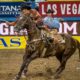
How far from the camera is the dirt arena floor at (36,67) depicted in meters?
12.1

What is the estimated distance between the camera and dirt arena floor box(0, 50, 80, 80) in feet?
39.6

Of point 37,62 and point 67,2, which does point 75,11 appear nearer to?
point 67,2

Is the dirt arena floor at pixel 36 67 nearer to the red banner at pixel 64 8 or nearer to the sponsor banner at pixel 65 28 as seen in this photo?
the sponsor banner at pixel 65 28

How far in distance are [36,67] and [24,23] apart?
3.03 meters

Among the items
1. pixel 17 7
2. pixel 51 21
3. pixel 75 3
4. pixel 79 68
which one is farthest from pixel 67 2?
pixel 51 21

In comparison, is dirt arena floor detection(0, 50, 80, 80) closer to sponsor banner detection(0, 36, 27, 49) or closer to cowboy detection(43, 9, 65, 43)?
sponsor banner detection(0, 36, 27, 49)

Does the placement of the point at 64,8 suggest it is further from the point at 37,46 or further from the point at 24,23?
the point at 24,23

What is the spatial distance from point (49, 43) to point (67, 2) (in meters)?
7.14

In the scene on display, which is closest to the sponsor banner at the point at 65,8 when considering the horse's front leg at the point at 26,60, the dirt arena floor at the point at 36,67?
the dirt arena floor at the point at 36,67

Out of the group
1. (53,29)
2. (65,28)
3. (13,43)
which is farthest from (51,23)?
(65,28)

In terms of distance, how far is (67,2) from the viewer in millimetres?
18406

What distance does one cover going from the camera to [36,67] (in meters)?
13.7

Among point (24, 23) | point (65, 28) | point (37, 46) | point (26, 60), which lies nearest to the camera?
point (24, 23)

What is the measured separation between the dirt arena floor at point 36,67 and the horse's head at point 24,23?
1.55 m
